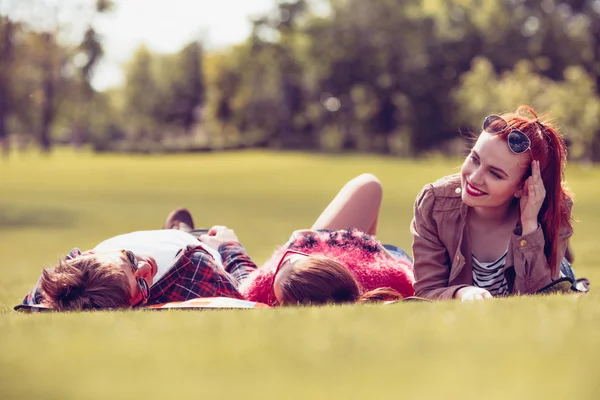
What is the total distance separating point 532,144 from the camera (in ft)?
16.3

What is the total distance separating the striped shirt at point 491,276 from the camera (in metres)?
5.27

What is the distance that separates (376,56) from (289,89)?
31.1ft

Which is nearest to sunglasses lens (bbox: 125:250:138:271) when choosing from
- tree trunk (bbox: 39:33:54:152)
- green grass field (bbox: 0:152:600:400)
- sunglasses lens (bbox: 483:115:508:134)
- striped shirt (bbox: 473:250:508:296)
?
green grass field (bbox: 0:152:600:400)

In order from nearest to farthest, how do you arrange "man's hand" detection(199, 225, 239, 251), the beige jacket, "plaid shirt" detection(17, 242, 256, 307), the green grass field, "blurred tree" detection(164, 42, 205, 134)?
the green grass field, the beige jacket, "plaid shirt" detection(17, 242, 256, 307), "man's hand" detection(199, 225, 239, 251), "blurred tree" detection(164, 42, 205, 134)

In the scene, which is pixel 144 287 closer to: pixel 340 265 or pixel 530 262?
pixel 340 265

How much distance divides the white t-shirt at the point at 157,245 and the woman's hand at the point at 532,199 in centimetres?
232

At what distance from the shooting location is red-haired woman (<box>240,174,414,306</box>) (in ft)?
15.5

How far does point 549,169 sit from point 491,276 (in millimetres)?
845

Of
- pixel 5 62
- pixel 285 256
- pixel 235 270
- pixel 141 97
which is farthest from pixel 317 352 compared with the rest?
pixel 141 97

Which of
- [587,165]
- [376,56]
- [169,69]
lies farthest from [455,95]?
[169,69]

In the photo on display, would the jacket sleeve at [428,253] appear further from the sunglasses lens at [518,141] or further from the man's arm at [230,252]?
the man's arm at [230,252]

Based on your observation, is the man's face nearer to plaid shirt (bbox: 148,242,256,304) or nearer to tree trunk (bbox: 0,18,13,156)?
plaid shirt (bbox: 148,242,256,304)

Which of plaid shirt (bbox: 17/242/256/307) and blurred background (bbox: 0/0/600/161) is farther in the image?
blurred background (bbox: 0/0/600/161)

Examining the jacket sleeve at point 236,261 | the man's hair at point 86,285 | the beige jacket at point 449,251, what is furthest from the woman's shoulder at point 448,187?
the man's hair at point 86,285
